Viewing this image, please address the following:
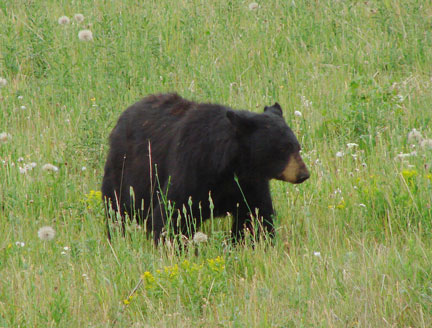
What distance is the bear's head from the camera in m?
4.88

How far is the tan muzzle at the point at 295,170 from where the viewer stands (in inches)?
190

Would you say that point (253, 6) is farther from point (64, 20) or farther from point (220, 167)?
point (220, 167)

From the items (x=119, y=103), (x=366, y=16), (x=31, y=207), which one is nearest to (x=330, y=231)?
(x=31, y=207)

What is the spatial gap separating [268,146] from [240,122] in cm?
24

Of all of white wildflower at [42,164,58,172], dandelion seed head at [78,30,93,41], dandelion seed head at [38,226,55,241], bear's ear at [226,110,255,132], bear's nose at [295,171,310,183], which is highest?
dandelion seed head at [78,30,93,41]

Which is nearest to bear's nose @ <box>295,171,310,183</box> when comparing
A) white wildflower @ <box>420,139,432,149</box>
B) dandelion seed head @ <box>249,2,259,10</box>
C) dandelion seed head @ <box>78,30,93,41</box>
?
white wildflower @ <box>420,139,432,149</box>

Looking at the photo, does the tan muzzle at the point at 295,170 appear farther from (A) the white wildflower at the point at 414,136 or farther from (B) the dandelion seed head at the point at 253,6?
(B) the dandelion seed head at the point at 253,6

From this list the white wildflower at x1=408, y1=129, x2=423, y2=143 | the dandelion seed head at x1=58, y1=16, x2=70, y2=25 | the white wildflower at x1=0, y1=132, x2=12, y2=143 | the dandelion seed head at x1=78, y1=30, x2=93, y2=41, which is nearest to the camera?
the white wildflower at x1=408, y1=129, x2=423, y2=143

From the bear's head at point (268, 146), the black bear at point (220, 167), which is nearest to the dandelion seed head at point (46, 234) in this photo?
the black bear at point (220, 167)

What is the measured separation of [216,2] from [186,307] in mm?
6630

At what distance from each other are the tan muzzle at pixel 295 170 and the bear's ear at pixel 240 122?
1.12 feet

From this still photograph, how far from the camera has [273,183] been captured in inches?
234

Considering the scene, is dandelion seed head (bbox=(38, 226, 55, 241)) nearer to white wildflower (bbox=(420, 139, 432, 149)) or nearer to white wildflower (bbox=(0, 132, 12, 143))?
white wildflower (bbox=(0, 132, 12, 143))

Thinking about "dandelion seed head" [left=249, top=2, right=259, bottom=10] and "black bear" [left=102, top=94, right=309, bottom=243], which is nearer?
"black bear" [left=102, top=94, right=309, bottom=243]
